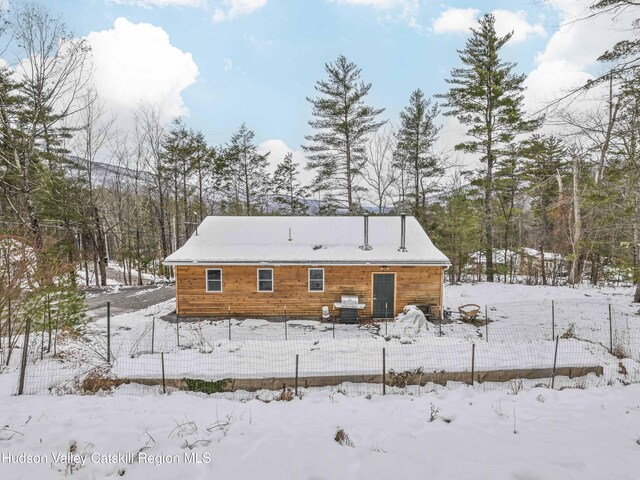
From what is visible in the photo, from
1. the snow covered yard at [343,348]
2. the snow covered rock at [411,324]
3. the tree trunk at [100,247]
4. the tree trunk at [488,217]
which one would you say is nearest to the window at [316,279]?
the snow covered yard at [343,348]

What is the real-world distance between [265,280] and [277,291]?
71cm

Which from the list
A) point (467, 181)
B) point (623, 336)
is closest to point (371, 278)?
point (623, 336)

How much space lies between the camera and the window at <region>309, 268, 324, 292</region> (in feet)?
45.3

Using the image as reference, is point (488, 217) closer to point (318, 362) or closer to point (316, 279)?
point (316, 279)

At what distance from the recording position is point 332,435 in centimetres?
472

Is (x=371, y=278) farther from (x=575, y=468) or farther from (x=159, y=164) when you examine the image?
(x=159, y=164)

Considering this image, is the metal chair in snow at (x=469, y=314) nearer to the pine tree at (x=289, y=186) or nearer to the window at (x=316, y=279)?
the window at (x=316, y=279)

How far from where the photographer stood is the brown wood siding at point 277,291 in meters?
13.7

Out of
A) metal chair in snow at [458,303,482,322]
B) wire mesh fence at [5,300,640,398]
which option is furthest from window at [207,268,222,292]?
metal chair in snow at [458,303,482,322]

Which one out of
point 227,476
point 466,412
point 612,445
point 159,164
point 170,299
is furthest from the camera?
point 159,164

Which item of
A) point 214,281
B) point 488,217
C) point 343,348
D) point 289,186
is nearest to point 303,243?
point 214,281

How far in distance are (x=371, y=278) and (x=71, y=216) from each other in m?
20.2

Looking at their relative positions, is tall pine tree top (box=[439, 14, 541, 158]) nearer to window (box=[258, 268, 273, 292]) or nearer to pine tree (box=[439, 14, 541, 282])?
pine tree (box=[439, 14, 541, 282])

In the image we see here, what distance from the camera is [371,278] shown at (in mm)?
13719
